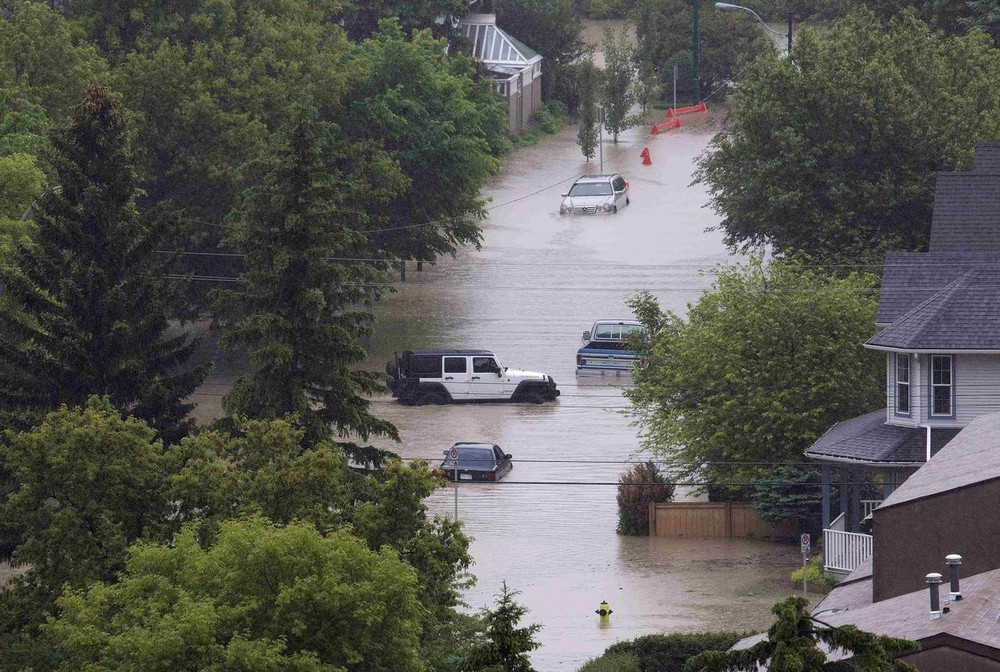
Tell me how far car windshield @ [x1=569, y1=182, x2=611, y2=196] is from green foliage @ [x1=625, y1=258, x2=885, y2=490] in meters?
36.1

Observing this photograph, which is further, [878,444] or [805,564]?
[878,444]

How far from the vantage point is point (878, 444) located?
41875mm

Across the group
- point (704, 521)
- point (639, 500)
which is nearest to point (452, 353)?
point (639, 500)

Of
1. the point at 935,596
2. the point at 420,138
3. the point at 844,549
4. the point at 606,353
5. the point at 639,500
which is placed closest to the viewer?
the point at 935,596

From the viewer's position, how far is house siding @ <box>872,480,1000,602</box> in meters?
28.8

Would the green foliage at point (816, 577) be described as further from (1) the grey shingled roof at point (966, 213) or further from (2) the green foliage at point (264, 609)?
(2) the green foliage at point (264, 609)

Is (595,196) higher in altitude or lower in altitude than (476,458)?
higher

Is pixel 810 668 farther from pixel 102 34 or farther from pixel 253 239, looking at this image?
pixel 102 34

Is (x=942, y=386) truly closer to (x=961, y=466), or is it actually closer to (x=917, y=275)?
(x=917, y=275)

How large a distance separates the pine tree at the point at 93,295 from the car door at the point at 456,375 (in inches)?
756

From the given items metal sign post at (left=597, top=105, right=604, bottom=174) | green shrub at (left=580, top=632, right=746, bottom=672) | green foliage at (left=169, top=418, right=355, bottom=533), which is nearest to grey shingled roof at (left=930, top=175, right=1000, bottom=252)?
green shrub at (left=580, top=632, right=746, bottom=672)

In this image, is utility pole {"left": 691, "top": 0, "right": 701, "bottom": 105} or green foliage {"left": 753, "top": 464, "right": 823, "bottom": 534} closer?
green foliage {"left": 753, "top": 464, "right": 823, "bottom": 534}

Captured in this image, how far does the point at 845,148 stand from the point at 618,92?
31.3 m

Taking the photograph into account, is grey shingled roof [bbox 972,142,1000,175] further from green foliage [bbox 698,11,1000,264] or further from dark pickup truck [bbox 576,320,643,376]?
dark pickup truck [bbox 576,320,643,376]
